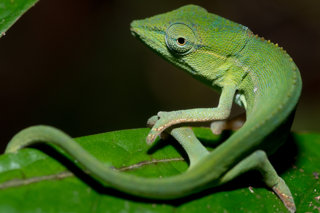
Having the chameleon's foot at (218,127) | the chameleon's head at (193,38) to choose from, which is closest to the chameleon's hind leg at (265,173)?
the chameleon's foot at (218,127)

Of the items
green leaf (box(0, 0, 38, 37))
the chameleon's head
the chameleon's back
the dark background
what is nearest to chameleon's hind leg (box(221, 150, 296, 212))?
the chameleon's back

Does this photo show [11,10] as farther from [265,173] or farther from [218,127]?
[265,173]

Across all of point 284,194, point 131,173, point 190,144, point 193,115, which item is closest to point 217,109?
point 193,115

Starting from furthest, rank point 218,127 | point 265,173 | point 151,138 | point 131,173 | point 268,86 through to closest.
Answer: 1. point 218,127
2. point 268,86
3. point 151,138
4. point 265,173
5. point 131,173

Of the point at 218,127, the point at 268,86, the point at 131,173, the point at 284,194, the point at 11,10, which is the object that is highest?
the point at 11,10

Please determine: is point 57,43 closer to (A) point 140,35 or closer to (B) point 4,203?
(A) point 140,35

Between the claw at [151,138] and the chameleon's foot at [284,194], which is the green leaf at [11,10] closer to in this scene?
the claw at [151,138]
